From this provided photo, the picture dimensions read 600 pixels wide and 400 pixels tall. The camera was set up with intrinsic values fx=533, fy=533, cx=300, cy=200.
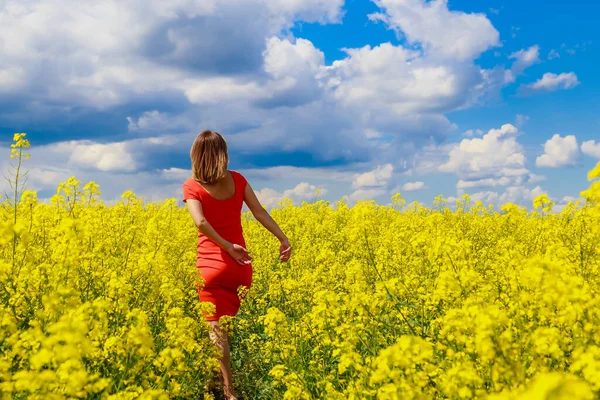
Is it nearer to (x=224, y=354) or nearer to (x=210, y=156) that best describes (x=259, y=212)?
(x=210, y=156)

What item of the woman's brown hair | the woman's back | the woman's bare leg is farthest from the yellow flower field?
the woman's brown hair

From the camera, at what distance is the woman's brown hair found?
177 inches

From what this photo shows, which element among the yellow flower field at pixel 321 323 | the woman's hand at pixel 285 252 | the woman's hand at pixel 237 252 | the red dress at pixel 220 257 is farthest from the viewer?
the woman's hand at pixel 285 252

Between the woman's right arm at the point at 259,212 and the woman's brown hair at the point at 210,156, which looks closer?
the woman's brown hair at the point at 210,156

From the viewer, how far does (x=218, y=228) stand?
475 cm

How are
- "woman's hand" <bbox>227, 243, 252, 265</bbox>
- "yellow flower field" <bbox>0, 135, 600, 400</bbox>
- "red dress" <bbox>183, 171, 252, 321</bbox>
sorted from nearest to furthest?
1. "yellow flower field" <bbox>0, 135, 600, 400</bbox>
2. "woman's hand" <bbox>227, 243, 252, 265</bbox>
3. "red dress" <bbox>183, 171, 252, 321</bbox>

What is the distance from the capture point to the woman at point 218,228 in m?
4.52

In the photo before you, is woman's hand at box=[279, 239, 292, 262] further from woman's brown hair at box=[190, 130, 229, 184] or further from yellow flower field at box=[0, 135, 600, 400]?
woman's brown hair at box=[190, 130, 229, 184]

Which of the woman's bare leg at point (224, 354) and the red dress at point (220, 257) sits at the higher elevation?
the red dress at point (220, 257)

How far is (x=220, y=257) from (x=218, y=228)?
0.27m

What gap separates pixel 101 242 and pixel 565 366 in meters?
4.92

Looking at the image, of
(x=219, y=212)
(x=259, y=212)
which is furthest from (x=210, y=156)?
(x=259, y=212)

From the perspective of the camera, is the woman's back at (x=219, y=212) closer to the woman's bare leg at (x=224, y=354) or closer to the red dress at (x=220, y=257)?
the red dress at (x=220, y=257)

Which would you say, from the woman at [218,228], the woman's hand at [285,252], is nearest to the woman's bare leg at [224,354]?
the woman at [218,228]
